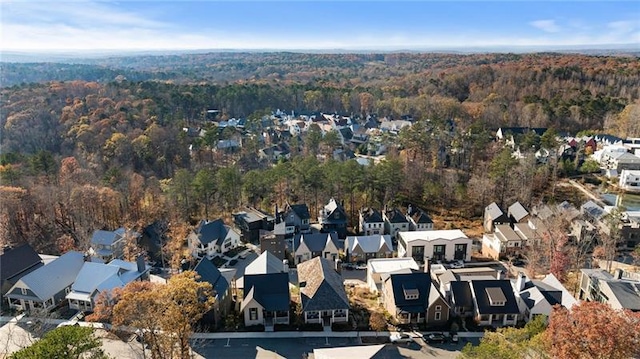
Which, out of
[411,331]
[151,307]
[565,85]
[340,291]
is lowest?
[411,331]

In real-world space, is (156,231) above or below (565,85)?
below

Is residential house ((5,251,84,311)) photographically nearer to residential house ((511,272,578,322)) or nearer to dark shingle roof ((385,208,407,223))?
dark shingle roof ((385,208,407,223))

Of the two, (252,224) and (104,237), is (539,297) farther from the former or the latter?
(104,237)

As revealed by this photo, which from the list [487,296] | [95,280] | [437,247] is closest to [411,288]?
[487,296]

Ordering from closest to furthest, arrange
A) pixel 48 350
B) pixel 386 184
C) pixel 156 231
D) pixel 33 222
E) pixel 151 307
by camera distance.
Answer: pixel 48 350 < pixel 151 307 < pixel 156 231 < pixel 33 222 < pixel 386 184

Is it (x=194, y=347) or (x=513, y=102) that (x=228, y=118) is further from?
(x=194, y=347)

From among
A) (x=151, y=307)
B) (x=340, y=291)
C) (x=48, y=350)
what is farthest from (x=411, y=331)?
(x=48, y=350)
